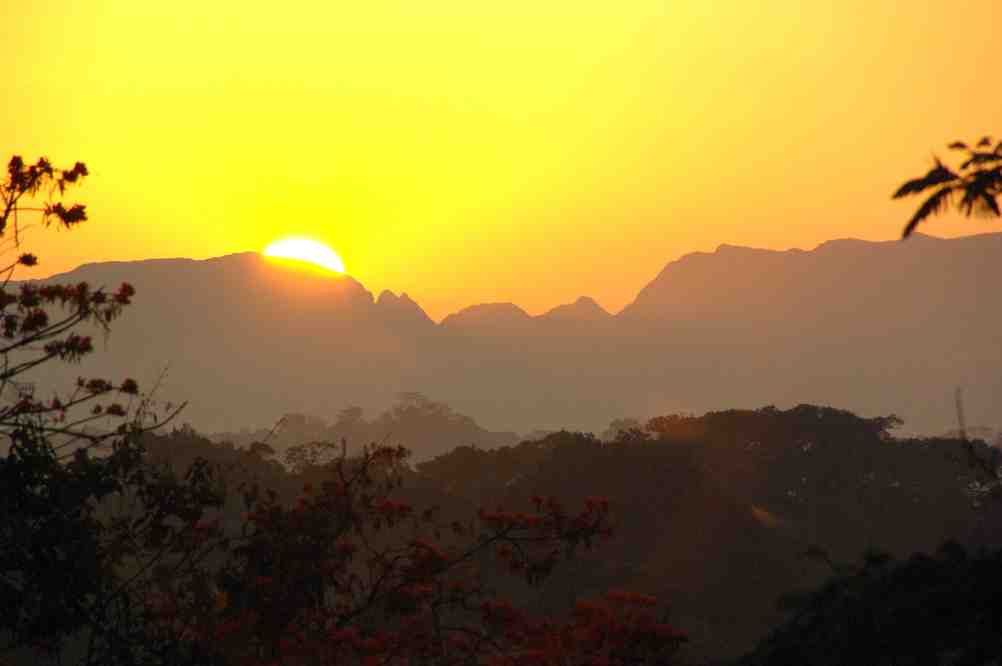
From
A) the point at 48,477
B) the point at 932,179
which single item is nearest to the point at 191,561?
the point at 48,477

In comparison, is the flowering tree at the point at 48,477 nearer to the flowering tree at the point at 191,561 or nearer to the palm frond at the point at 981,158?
the flowering tree at the point at 191,561

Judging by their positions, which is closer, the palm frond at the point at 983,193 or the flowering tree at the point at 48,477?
the flowering tree at the point at 48,477

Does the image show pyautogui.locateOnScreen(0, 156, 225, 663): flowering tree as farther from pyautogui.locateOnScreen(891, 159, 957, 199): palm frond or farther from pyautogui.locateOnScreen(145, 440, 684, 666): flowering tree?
pyautogui.locateOnScreen(891, 159, 957, 199): palm frond

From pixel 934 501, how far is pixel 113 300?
59369 millimetres

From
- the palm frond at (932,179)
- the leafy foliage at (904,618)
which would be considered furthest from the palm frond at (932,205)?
the leafy foliage at (904,618)

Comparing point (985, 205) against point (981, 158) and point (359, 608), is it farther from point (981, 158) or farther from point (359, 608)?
point (359, 608)

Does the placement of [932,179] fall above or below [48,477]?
above

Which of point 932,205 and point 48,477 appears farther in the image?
point 932,205

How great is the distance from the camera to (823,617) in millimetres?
16953

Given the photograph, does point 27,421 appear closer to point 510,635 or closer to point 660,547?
point 510,635

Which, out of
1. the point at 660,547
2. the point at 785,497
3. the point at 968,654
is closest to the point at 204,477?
the point at 968,654

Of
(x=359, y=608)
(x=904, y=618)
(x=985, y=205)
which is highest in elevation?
(x=985, y=205)

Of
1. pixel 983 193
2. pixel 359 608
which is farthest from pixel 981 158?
pixel 359 608

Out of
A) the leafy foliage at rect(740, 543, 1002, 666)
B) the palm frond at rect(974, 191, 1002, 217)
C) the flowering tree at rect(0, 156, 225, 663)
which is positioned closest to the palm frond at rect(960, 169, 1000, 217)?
the palm frond at rect(974, 191, 1002, 217)
